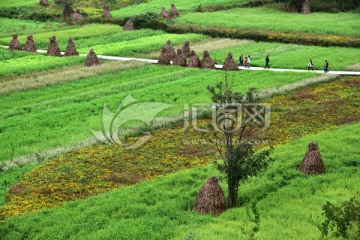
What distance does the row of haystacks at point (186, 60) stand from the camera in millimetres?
49625

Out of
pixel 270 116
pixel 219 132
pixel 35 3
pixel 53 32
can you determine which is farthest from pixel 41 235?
pixel 35 3

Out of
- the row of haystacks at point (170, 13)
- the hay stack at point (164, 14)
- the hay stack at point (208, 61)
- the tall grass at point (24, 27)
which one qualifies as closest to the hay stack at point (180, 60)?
the hay stack at point (208, 61)

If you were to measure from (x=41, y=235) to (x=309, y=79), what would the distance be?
3014cm

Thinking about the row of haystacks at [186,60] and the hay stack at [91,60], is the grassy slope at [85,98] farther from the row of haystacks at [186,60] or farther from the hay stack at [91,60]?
the hay stack at [91,60]

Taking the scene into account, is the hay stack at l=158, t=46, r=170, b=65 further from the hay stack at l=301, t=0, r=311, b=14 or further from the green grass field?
the hay stack at l=301, t=0, r=311, b=14

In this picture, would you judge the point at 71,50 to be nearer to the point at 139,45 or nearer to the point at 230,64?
the point at 139,45

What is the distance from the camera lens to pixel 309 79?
44938mm

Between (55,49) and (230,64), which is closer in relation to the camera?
(230,64)

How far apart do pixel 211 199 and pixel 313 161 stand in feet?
19.8

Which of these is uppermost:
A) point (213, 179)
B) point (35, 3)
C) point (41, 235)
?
point (35, 3)

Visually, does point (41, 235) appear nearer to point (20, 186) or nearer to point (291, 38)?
point (20, 186)

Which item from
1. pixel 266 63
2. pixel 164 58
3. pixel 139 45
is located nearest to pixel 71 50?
pixel 139 45

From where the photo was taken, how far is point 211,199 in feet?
73.5

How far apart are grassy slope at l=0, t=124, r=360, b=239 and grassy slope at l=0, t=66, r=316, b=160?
28.0 feet
